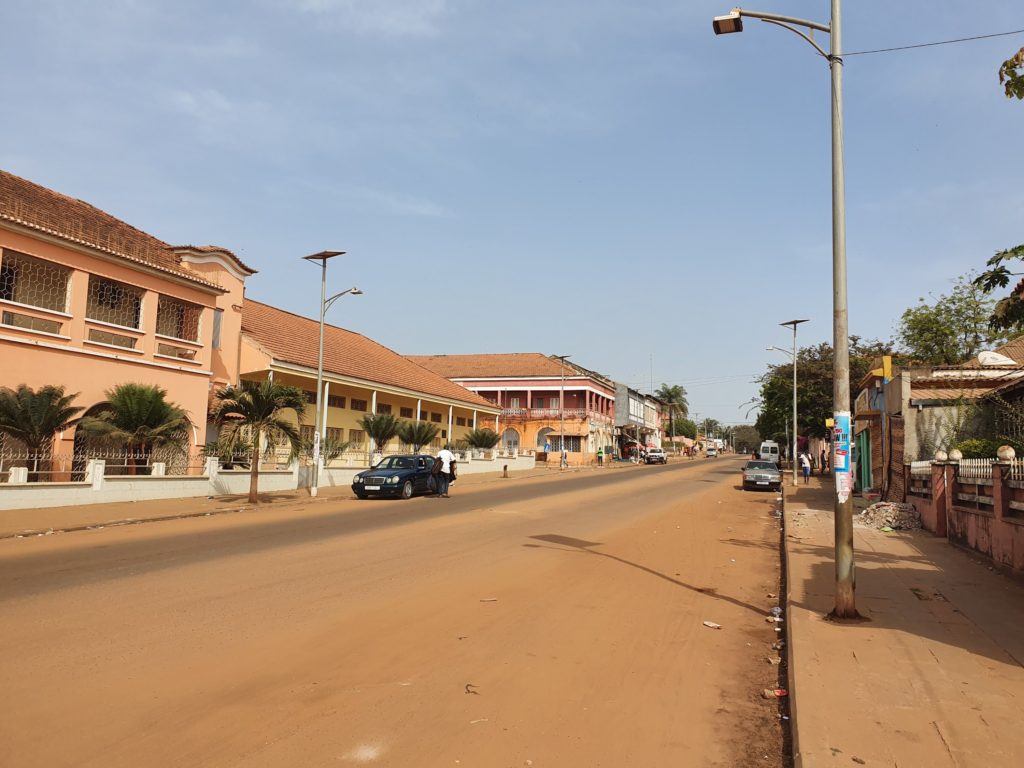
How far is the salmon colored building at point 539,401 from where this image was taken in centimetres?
6838

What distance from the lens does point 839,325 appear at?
27.3 ft

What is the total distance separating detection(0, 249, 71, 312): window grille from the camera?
66.4 feet

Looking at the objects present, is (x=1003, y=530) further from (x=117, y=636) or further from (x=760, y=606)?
(x=117, y=636)

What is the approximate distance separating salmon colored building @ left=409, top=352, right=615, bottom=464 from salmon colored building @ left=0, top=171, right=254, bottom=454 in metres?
41.6

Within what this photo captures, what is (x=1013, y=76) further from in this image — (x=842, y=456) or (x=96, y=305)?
(x=96, y=305)

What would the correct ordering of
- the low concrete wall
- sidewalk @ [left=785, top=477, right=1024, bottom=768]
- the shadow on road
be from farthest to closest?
the low concrete wall < the shadow on road < sidewalk @ [left=785, top=477, right=1024, bottom=768]

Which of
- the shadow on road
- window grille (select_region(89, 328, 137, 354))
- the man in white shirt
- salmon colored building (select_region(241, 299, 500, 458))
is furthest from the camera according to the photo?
salmon colored building (select_region(241, 299, 500, 458))

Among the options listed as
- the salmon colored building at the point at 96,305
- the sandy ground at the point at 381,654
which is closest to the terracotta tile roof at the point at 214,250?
the salmon colored building at the point at 96,305

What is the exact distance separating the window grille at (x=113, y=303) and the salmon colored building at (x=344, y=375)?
673 centimetres

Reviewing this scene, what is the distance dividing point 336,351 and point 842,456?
33.1 metres

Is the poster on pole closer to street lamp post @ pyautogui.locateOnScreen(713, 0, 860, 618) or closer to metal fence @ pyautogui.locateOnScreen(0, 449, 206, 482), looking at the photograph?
street lamp post @ pyautogui.locateOnScreen(713, 0, 860, 618)

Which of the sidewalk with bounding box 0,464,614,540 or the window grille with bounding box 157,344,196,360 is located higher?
the window grille with bounding box 157,344,196,360

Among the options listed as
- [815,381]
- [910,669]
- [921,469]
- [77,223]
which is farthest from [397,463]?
[815,381]

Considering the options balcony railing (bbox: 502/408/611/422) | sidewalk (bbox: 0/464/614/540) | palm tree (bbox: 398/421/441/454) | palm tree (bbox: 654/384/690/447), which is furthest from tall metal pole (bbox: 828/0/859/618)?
palm tree (bbox: 654/384/690/447)
